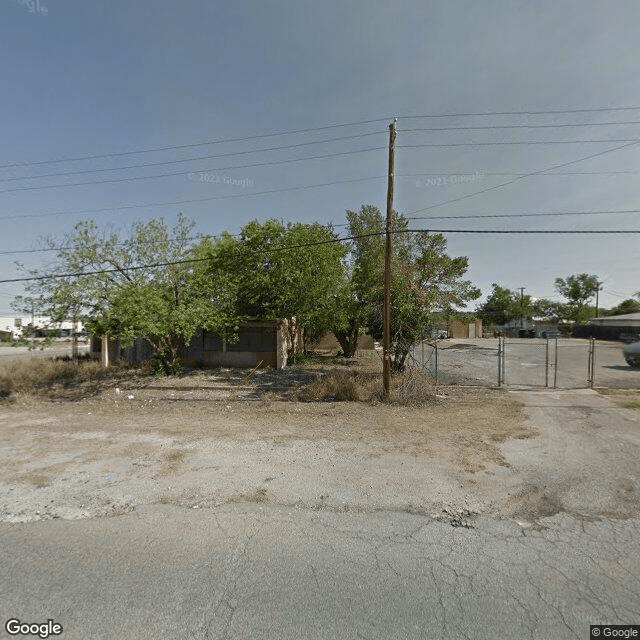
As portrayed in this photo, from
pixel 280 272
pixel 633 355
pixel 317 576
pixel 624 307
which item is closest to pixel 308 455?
pixel 317 576

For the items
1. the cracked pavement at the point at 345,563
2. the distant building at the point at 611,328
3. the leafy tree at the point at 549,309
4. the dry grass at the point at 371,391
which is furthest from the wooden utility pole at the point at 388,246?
the leafy tree at the point at 549,309

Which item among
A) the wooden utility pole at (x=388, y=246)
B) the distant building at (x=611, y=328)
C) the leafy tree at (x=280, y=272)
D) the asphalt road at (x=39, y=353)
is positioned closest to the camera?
the wooden utility pole at (x=388, y=246)

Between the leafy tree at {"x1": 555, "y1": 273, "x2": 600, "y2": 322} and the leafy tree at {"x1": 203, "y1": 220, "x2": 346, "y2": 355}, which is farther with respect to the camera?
the leafy tree at {"x1": 555, "y1": 273, "x2": 600, "y2": 322}

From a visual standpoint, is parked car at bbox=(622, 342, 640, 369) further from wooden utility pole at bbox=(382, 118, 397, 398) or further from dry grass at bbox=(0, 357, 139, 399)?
dry grass at bbox=(0, 357, 139, 399)

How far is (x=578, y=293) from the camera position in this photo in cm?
6475

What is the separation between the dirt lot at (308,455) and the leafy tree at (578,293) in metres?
67.8

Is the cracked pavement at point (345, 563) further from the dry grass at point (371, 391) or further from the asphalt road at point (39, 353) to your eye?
the asphalt road at point (39, 353)

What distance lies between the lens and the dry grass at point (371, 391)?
30.8ft

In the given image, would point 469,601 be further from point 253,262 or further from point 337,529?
point 253,262

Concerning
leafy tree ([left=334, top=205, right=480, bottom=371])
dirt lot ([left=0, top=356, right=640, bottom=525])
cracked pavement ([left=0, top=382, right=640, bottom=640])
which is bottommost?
dirt lot ([left=0, top=356, right=640, bottom=525])

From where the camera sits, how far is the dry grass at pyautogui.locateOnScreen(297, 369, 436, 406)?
9.38 m

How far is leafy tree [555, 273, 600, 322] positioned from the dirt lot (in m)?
67.8

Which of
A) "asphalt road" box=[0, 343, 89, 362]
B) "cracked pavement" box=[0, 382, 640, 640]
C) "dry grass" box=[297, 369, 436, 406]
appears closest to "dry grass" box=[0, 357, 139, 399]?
"dry grass" box=[297, 369, 436, 406]

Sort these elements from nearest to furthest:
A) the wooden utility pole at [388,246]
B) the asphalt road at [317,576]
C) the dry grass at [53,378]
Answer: the asphalt road at [317,576] → the wooden utility pole at [388,246] → the dry grass at [53,378]
